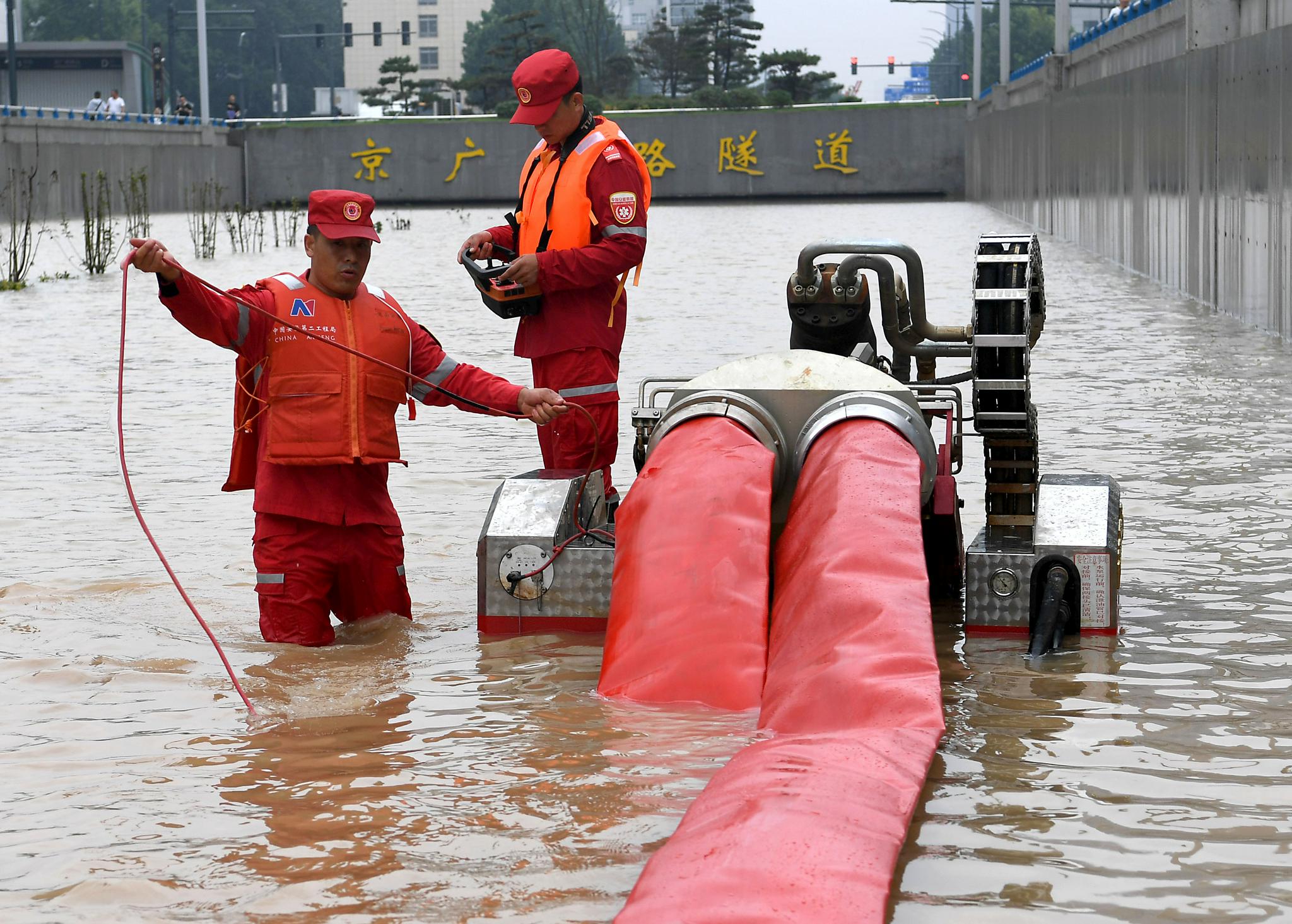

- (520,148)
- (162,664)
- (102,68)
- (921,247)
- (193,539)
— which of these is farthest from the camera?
(102,68)

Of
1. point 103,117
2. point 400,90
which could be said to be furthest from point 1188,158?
point 400,90

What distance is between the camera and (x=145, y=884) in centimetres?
378

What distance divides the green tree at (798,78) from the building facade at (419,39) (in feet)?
257

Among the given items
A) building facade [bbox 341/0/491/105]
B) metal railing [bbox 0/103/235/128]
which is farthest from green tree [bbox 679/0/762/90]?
building facade [bbox 341/0/491/105]

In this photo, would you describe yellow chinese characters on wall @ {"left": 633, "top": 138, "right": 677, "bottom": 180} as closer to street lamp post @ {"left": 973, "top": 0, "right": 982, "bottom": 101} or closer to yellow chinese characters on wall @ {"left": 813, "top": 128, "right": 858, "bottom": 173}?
yellow chinese characters on wall @ {"left": 813, "top": 128, "right": 858, "bottom": 173}

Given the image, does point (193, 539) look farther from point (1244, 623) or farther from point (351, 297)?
point (1244, 623)

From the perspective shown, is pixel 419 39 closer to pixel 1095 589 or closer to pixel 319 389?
pixel 319 389

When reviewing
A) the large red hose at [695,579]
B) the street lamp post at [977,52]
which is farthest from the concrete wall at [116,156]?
the large red hose at [695,579]

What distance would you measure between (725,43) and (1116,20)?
55380mm

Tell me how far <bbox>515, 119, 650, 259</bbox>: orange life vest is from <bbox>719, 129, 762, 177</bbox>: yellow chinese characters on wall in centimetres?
5083

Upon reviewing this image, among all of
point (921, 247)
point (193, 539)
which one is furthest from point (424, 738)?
point (921, 247)

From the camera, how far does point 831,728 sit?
427cm

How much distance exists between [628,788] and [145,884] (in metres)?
1.15

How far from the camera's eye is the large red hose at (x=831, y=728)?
3.36 m
